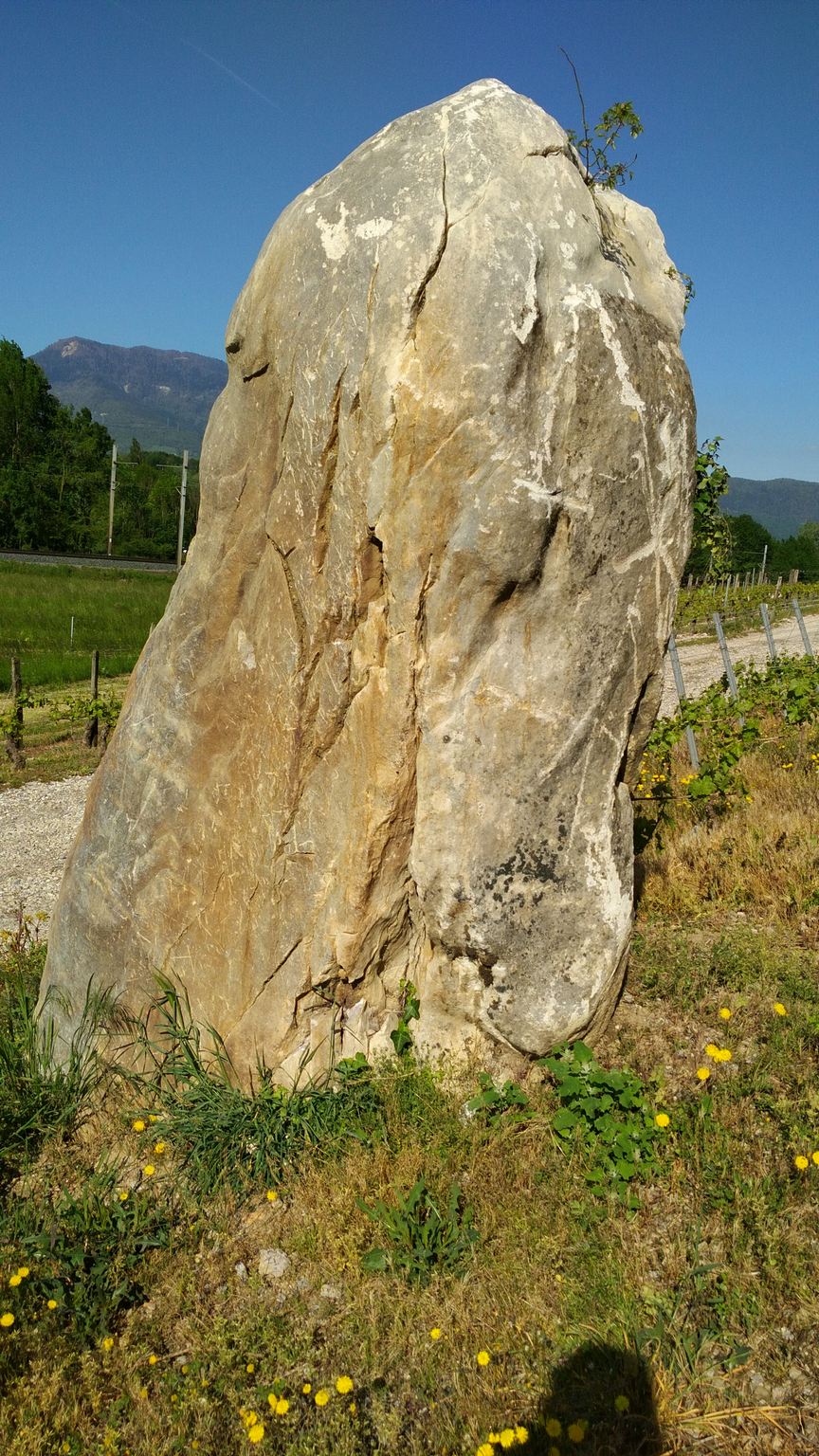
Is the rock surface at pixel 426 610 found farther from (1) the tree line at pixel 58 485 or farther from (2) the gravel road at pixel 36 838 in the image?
(1) the tree line at pixel 58 485

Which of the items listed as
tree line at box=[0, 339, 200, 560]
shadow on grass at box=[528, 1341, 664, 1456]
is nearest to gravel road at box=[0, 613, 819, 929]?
shadow on grass at box=[528, 1341, 664, 1456]

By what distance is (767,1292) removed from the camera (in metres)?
3.42

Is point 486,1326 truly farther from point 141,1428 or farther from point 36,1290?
point 36,1290

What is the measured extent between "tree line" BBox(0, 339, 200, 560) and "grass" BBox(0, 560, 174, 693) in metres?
15.7

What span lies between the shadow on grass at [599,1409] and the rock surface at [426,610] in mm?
1418

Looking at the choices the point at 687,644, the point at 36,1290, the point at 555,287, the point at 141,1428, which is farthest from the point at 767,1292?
the point at 687,644

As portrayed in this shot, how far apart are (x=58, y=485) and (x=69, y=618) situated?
3321 centimetres

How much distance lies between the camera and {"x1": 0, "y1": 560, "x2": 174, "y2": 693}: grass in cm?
2184

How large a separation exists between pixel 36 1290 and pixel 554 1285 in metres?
1.99

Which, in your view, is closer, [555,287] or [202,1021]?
[555,287]

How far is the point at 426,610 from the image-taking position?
4.26 metres

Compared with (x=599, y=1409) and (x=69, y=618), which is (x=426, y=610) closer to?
(x=599, y=1409)

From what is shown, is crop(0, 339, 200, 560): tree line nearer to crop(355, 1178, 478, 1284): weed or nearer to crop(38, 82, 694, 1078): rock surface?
crop(38, 82, 694, 1078): rock surface

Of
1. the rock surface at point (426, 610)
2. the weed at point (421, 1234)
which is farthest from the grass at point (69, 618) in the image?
the weed at point (421, 1234)
